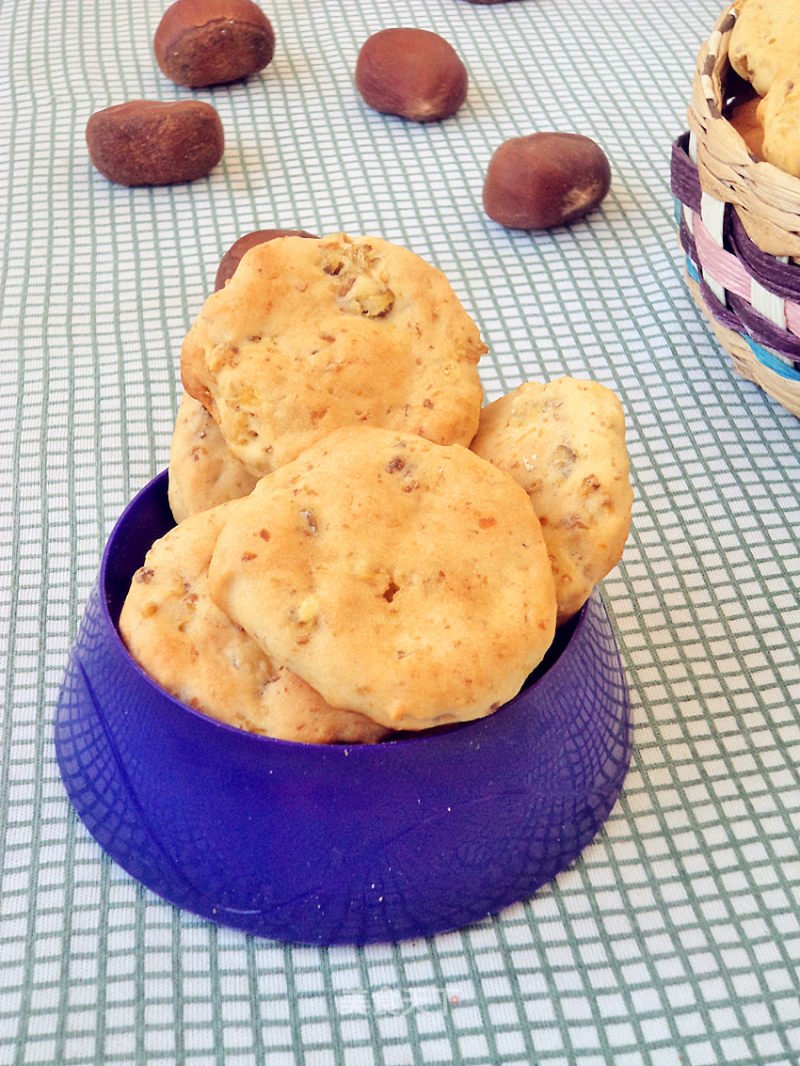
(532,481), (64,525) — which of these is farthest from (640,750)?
(64,525)

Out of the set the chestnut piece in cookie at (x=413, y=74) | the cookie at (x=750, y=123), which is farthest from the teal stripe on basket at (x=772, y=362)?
the chestnut piece in cookie at (x=413, y=74)

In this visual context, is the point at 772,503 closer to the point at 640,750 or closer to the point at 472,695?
the point at 640,750

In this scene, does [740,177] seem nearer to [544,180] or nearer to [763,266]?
[763,266]

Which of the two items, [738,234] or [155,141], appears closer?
[738,234]

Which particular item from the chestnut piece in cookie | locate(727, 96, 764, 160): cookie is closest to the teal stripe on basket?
locate(727, 96, 764, 160): cookie

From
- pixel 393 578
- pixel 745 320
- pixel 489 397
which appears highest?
pixel 393 578

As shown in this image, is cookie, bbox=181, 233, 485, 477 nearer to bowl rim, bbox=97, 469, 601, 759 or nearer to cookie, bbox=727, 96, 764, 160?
bowl rim, bbox=97, 469, 601, 759

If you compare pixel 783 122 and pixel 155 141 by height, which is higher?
pixel 783 122

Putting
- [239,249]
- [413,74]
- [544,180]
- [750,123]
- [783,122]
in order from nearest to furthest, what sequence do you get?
1. [783,122]
2. [750,123]
3. [239,249]
4. [544,180]
5. [413,74]

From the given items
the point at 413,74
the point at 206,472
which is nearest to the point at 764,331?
the point at 206,472
